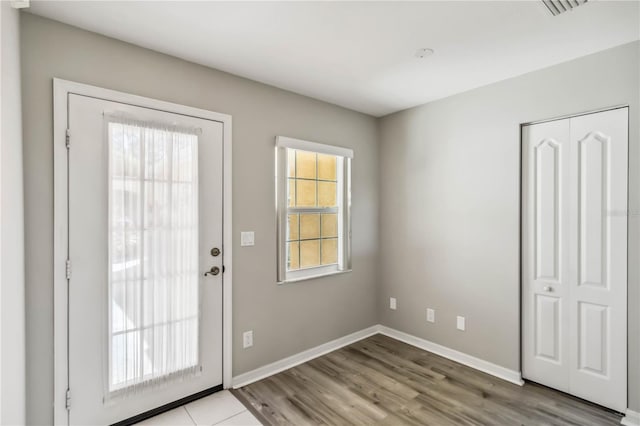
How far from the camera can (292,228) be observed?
312 centimetres

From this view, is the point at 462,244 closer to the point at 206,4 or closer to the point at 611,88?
the point at 611,88

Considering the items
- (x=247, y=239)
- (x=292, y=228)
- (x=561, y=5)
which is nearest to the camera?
(x=561, y=5)

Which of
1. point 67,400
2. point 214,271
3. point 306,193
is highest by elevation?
point 306,193

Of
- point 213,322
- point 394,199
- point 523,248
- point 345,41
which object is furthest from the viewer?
point 394,199

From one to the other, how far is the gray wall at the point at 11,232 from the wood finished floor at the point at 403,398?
1373 millimetres

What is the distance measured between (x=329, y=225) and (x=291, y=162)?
798 millimetres

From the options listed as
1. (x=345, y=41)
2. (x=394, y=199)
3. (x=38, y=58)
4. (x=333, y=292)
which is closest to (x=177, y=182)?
(x=38, y=58)

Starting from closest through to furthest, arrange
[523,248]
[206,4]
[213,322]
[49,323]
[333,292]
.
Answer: [206,4]
[49,323]
[213,322]
[523,248]
[333,292]

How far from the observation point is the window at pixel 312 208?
296 centimetres

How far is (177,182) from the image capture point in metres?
Result: 2.28

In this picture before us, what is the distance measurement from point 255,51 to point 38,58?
4.09 feet

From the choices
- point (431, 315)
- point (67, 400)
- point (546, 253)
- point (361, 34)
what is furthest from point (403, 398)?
point (361, 34)

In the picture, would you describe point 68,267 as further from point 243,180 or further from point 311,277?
point 311,277

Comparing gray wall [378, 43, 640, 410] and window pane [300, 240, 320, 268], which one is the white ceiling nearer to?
gray wall [378, 43, 640, 410]
